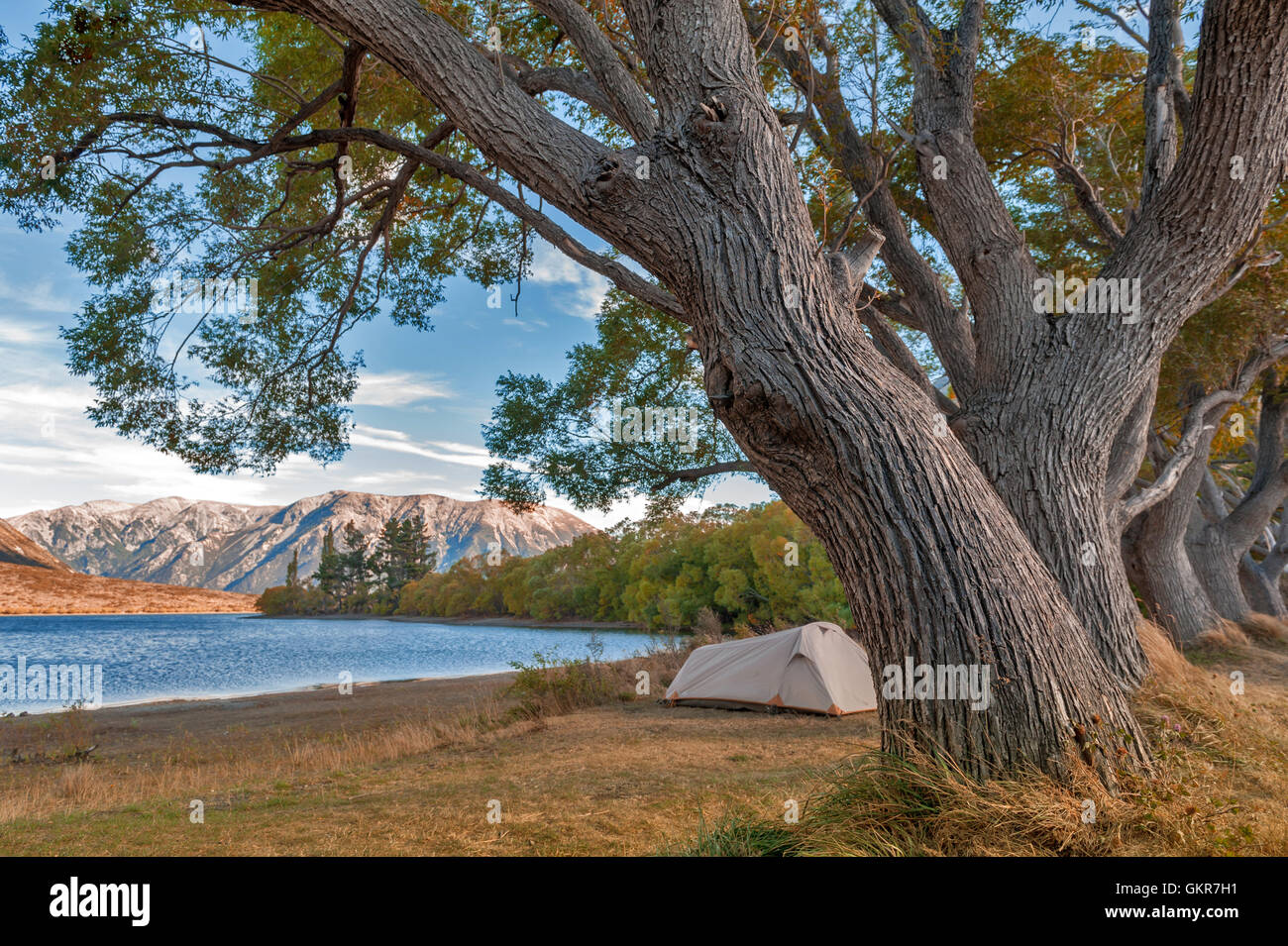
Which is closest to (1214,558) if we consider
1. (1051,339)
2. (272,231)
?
(1051,339)

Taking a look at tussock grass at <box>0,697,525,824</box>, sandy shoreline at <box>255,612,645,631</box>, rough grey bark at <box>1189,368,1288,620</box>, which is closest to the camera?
tussock grass at <box>0,697,525,824</box>

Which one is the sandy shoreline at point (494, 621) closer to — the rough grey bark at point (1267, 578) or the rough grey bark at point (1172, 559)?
the rough grey bark at point (1267, 578)

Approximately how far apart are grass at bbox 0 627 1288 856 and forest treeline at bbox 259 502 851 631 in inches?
137

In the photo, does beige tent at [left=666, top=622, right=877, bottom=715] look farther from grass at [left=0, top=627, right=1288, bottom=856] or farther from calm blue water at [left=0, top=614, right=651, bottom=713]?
calm blue water at [left=0, top=614, right=651, bottom=713]

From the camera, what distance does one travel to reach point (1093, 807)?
2436mm

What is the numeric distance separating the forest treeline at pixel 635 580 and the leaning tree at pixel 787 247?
4414mm

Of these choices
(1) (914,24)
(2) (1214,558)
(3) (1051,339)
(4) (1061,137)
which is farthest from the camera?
(2) (1214,558)

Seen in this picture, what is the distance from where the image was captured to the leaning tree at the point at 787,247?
9.14 feet

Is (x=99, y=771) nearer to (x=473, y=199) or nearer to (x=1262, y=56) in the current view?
(x=473, y=199)

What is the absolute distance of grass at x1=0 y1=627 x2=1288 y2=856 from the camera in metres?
2.45

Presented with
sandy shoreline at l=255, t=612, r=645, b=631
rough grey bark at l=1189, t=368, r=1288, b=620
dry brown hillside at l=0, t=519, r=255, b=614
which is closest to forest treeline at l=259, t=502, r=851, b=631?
sandy shoreline at l=255, t=612, r=645, b=631

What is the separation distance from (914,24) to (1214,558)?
38.0 ft

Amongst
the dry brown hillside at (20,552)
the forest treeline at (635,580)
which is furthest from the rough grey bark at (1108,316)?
the dry brown hillside at (20,552)
